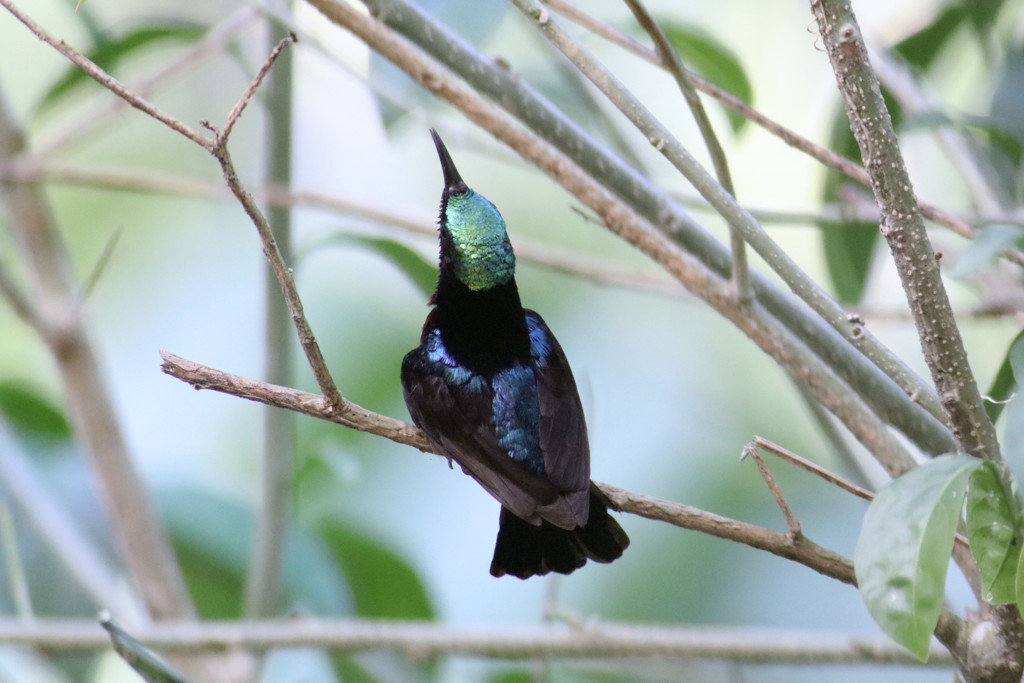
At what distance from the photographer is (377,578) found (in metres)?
2.36

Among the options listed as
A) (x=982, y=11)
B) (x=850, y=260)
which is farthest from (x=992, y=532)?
(x=982, y=11)

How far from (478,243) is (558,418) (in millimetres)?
254

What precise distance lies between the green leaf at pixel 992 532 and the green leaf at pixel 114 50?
159 centimetres

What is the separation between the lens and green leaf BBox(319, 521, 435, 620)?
2.31 metres

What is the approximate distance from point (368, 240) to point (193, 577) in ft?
4.09

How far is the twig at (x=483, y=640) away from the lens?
1.48m

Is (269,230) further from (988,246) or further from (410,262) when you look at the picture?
(410,262)

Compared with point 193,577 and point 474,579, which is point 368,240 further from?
point 474,579

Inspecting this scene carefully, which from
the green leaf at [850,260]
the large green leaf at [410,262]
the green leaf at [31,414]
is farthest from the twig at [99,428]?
the green leaf at [850,260]

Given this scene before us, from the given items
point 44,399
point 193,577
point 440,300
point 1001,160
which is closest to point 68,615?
point 193,577

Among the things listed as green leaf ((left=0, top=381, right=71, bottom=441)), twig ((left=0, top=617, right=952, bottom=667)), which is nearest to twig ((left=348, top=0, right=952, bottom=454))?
twig ((left=0, top=617, right=952, bottom=667))

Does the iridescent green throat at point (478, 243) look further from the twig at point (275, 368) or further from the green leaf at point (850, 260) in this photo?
the green leaf at point (850, 260)

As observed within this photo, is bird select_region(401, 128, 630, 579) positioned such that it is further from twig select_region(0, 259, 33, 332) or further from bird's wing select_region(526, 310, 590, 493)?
twig select_region(0, 259, 33, 332)

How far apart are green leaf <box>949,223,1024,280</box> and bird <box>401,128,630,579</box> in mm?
411
